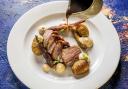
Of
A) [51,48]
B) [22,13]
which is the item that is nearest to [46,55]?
[51,48]

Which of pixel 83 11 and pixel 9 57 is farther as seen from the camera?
pixel 9 57

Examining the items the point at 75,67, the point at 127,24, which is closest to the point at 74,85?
the point at 75,67

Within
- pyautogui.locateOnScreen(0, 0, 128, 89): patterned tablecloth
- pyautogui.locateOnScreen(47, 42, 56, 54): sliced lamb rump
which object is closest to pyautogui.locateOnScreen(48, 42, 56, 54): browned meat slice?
pyautogui.locateOnScreen(47, 42, 56, 54): sliced lamb rump

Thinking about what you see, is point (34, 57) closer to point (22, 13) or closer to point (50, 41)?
point (50, 41)

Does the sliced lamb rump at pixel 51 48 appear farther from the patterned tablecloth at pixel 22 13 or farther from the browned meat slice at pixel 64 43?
the patterned tablecloth at pixel 22 13

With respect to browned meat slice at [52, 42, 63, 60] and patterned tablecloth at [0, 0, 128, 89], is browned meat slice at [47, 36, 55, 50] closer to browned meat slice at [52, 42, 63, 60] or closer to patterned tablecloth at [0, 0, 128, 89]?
browned meat slice at [52, 42, 63, 60]

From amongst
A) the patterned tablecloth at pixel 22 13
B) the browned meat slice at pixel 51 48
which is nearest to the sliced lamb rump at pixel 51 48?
the browned meat slice at pixel 51 48

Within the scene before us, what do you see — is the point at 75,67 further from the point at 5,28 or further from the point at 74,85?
the point at 5,28
